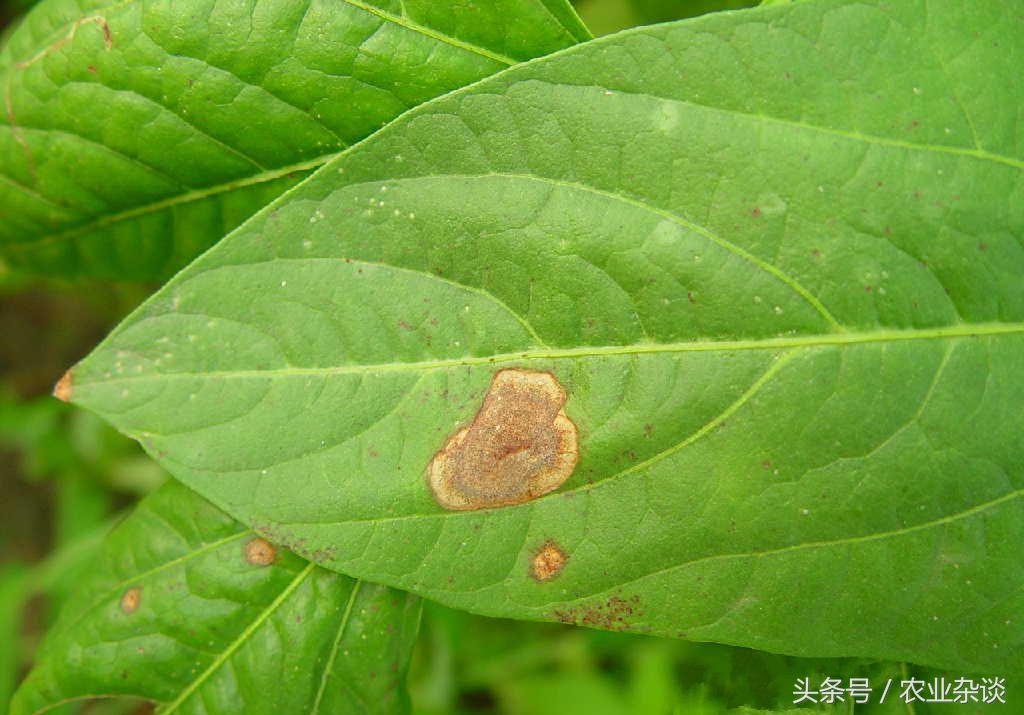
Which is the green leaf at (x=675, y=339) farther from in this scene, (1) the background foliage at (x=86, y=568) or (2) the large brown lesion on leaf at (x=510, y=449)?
(1) the background foliage at (x=86, y=568)

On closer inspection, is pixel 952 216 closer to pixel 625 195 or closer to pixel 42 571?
pixel 625 195

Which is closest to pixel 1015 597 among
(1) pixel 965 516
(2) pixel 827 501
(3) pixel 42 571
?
(1) pixel 965 516

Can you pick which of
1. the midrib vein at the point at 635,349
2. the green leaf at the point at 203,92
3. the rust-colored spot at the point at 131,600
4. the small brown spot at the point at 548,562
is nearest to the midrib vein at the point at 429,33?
the green leaf at the point at 203,92

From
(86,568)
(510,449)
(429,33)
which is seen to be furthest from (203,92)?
(86,568)

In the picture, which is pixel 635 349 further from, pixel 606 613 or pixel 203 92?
pixel 203 92

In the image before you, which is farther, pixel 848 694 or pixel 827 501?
pixel 848 694

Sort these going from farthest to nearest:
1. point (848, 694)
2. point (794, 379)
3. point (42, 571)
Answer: point (42, 571), point (848, 694), point (794, 379)

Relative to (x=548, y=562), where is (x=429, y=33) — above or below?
above
